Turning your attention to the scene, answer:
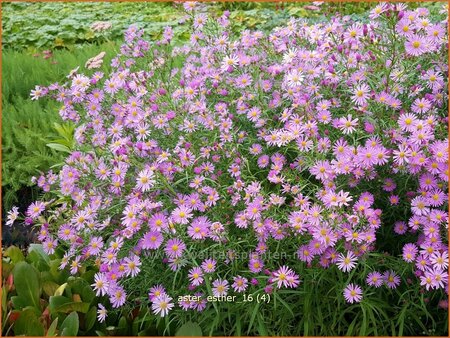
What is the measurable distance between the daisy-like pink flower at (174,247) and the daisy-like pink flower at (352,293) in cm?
55

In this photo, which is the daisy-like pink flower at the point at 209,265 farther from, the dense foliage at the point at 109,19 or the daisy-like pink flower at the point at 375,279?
the dense foliage at the point at 109,19

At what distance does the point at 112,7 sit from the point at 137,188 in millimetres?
6668

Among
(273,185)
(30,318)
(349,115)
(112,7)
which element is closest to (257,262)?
(273,185)

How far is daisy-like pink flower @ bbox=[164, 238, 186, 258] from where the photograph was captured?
194 cm

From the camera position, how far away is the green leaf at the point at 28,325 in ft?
6.82

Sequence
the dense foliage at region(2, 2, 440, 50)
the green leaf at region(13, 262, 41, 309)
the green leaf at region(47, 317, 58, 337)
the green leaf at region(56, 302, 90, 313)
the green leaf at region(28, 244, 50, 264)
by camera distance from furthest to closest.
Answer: the dense foliage at region(2, 2, 440, 50), the green leaf at region(28, 244, 50, 264), the green leaf at region(13, 262, 41, 309), the green leaf at region(56, 302, 90, 313), the green leaf at region(47, 317, 58, 337)

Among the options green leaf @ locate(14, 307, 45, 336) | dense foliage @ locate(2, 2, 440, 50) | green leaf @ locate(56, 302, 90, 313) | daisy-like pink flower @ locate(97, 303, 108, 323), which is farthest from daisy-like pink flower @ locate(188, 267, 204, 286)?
dense foliage @ locate(2, 2, 440, 50)

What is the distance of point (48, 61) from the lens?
193 inches

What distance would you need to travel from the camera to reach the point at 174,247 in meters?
1.94

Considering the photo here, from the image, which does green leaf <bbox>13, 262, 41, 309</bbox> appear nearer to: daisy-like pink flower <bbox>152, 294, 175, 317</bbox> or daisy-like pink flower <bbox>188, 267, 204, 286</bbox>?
daisy-like pink flower <bbox>152, 294, 175, 317</bbox>

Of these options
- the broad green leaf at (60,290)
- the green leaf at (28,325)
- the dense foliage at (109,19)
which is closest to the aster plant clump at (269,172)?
the broad green leaf at (60,290)

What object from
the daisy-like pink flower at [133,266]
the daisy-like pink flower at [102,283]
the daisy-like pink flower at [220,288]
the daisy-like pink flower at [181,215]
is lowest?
the daisy-like pink flower at [102,283]

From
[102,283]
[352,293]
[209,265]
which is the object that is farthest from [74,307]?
[352,293]

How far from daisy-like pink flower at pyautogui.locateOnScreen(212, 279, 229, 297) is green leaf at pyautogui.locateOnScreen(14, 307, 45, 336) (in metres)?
0.64
